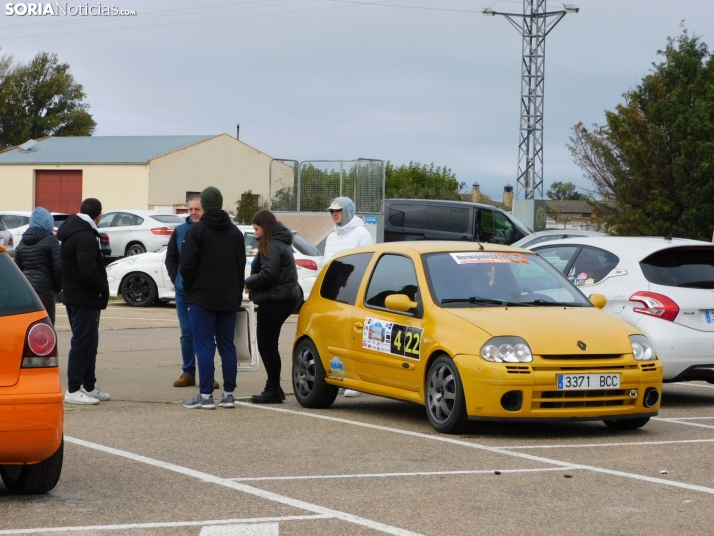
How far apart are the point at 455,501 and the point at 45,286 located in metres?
6.13

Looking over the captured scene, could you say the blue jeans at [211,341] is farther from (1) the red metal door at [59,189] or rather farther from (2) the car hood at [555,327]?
(1) the red metal door at [59,189]

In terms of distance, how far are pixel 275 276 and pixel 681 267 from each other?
12.5 ft

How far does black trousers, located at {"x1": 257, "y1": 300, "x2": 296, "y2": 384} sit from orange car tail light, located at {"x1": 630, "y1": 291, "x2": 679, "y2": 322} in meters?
3.19

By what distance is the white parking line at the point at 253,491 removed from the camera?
Result: 5808 mm

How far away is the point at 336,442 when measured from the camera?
28.2 feet

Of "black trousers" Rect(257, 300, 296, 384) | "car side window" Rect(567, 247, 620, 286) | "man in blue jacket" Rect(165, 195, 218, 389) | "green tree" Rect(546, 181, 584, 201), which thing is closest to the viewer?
"black trousers" Rect(257, 300, 296, 384)

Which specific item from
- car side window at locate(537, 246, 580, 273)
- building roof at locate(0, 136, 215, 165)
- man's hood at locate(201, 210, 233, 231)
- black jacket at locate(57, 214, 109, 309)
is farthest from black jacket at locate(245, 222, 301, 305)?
building roof at locate(0, 136, 215, 165)

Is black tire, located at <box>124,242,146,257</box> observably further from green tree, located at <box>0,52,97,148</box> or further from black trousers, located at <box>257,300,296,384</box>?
green tree, located at <box>0,52,97,148</box>

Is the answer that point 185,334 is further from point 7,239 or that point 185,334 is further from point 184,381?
point 7,239

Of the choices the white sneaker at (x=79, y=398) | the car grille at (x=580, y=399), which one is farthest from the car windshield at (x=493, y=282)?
the white sneaker at (x=79, y=398)

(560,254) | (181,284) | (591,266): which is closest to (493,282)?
(591,266)

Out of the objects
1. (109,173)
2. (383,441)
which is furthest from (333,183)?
(109,173)

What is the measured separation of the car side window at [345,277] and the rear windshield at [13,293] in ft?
14.0

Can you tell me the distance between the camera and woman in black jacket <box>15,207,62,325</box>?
1129cm
